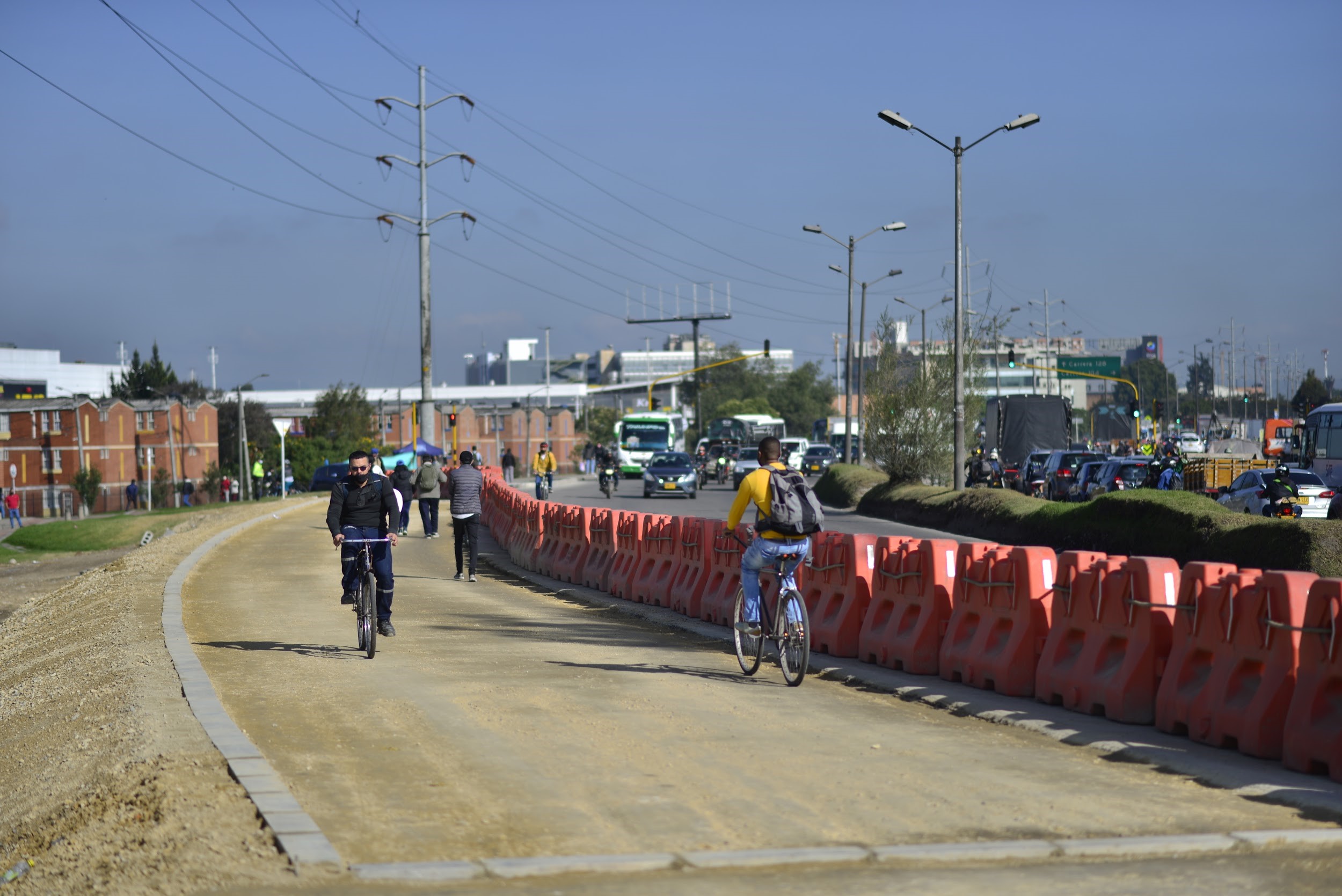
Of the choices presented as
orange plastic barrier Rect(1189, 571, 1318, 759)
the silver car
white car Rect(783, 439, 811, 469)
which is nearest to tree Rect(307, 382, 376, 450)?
white car Rect(783, 439, 811, 469)

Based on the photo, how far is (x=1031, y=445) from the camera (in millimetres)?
56750

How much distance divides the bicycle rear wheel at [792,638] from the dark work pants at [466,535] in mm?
11778

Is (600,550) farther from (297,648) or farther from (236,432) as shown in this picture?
(236,432)

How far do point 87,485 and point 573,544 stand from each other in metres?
72.5

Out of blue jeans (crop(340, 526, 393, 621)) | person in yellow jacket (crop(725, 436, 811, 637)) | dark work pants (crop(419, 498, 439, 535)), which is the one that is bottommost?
dark work pants (crop(419, 498, 439, 535))

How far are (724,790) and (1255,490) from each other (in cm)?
2517

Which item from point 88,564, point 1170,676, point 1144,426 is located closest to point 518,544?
point 1170,676

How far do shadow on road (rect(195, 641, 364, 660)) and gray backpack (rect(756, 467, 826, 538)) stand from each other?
4406 millimetres

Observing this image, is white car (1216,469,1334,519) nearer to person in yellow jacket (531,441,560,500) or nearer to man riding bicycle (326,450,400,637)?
person in yellow jacket (531,441,560,500)

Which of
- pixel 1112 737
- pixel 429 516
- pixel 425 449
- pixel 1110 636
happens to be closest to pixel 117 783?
pixel 1112 737

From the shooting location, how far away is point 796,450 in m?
77.3

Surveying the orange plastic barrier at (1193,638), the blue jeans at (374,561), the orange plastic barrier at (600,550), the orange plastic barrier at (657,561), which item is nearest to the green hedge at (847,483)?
the orange plastic barrier at (600,550)

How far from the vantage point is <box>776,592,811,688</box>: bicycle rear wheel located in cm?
1091

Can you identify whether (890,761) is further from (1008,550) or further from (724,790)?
(1008,550)
